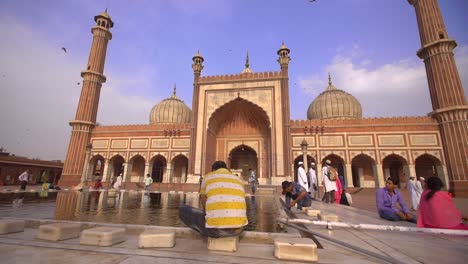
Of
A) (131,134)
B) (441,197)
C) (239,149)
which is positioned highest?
(131,134)

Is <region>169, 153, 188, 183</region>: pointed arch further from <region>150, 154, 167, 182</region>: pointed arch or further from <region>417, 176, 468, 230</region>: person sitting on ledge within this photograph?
<region>417, 176, 468, 230</region>: person sitting on ledge

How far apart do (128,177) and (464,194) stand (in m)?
27.2

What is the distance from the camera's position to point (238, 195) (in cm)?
247

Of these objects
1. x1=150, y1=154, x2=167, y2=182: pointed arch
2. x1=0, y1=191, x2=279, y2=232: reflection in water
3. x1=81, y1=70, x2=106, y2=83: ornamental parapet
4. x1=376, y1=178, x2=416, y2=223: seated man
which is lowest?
x1=0, y1=191, x2=279, y2=232: reflection in water

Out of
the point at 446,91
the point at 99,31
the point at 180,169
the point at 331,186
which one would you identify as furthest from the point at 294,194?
the point at 99,31

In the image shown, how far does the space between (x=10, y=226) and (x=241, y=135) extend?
1949cm

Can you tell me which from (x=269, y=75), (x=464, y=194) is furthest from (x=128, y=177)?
(x=464, y=194)

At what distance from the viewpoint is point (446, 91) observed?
54.9 feet

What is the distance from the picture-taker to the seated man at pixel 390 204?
4.24 meters

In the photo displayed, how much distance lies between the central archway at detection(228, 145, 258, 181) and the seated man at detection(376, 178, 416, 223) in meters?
18.3

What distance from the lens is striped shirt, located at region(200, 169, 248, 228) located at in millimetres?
2303

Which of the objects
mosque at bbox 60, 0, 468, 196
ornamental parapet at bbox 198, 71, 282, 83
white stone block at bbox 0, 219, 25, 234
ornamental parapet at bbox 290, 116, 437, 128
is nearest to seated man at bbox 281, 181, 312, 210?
white stone block at bbox 0, 219, 25, 234

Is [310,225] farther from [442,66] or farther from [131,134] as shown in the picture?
[131,134]

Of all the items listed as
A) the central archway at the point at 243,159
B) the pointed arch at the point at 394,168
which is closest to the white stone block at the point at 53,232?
the central archway at the point at 243,159
